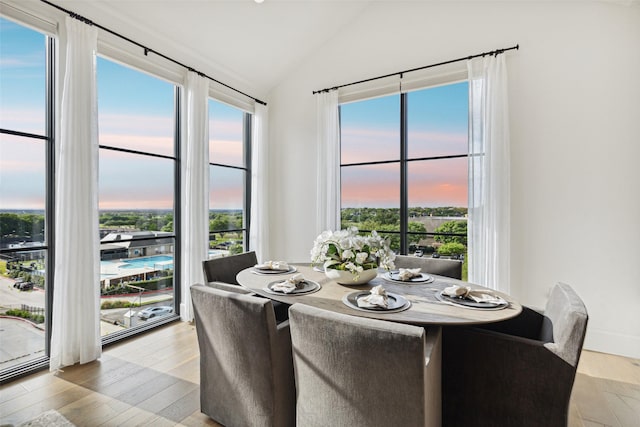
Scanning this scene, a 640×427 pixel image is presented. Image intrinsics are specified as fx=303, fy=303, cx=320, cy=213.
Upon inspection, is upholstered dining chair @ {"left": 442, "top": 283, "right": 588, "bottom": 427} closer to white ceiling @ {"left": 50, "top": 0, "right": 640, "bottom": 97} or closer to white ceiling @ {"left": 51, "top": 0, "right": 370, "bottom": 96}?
white ceiling @ {"left": 50, "top": 0, "right": 640, "bottom": 97}

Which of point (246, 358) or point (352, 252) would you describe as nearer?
point (246, 358)

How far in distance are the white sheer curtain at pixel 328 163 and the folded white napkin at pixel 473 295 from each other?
227cm

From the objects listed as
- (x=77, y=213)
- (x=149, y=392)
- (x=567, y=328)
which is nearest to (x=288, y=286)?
(x=149, y=392)

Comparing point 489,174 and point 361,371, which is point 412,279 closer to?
point 361,371

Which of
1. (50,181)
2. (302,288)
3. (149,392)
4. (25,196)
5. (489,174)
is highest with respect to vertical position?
(489,174)

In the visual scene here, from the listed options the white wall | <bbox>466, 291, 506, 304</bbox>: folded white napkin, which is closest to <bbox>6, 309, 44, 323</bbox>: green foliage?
<bbox>466, 291, 506, 304</bbox>: folded white napkin

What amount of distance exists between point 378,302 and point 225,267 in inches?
60.9

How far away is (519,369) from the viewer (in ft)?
4.76

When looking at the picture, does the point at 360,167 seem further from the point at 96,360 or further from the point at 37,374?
the point at 37,374

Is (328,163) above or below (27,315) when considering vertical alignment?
above

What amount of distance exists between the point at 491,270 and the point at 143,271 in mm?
3505

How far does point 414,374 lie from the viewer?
1084 mm

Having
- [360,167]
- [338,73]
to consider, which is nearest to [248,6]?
[338,73]

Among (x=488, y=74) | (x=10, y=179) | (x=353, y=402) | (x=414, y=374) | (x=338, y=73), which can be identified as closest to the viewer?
(x=414, y=374)
